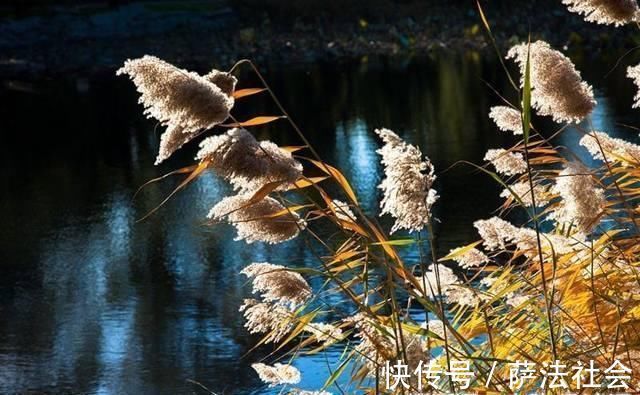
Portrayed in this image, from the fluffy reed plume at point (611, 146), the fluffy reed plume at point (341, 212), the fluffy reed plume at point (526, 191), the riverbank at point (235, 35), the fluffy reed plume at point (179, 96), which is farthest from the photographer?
the riverbank at point (235, 35)

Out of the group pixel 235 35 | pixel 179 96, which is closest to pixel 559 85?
pixel 179 96

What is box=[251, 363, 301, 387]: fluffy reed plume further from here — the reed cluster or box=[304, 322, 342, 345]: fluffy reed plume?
box=[304, 322, 342, 345]: fluffy reed plume

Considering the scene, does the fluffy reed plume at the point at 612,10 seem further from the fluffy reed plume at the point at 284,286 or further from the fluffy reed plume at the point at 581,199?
the fluffy reed plume at the point at 284,286

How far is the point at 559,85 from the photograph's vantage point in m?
2.11

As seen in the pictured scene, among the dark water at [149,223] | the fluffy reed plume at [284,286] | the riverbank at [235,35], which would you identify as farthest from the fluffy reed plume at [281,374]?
the riverbank at [235,35]

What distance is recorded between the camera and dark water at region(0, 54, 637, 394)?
14.1 feet

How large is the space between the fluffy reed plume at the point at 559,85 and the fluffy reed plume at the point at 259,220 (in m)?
0.45

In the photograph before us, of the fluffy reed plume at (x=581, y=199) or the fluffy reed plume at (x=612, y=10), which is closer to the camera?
the fluffy reed plume at (x=581, y=199)

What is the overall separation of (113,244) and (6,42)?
38.0 ft

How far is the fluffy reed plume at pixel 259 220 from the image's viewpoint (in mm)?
2064

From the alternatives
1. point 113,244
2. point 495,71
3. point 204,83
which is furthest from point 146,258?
point 495,71

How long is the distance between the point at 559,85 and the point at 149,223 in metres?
4.97

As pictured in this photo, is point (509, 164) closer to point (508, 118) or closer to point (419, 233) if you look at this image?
point (508, 118)

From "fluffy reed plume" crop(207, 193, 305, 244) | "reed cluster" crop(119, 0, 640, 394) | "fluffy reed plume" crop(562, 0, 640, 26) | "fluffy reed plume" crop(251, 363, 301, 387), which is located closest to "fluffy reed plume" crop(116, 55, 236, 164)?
"reed cluster" crop(119, 0, 640, 394)
